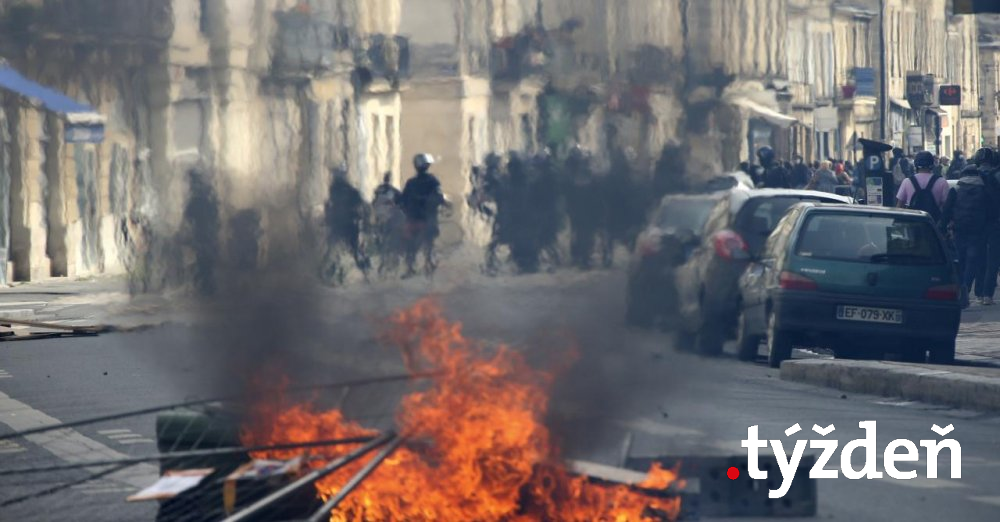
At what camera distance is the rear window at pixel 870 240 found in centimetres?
1538

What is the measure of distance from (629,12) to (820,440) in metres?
3.85

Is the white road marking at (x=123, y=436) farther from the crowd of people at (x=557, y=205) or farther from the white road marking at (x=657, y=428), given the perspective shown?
the crowd of people at (x=557, y=205)

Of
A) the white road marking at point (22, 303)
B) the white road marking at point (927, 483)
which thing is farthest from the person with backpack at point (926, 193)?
the white road marking at point (927, 483)

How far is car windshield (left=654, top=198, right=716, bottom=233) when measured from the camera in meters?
8.54

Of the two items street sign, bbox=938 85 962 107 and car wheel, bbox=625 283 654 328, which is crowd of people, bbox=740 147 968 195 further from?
street sign, bbox=938 85 962 107

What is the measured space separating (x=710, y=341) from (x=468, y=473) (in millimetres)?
6142

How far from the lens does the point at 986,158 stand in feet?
70.2

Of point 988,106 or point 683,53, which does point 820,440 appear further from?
point 988,106

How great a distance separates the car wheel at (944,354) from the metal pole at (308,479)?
9591 mm

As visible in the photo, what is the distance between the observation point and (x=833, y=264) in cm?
1532

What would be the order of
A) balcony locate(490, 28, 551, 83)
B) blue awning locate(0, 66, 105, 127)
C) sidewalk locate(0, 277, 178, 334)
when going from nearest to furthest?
1. balcony locate(490, 28, 551, 83)
2. blue awning locate(0, 66, 105, 127)
3. sidewalk locate(0, 277, 178, 334)

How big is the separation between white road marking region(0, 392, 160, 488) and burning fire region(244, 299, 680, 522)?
7.38 ft

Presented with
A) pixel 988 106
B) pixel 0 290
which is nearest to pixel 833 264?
pixel 0 290

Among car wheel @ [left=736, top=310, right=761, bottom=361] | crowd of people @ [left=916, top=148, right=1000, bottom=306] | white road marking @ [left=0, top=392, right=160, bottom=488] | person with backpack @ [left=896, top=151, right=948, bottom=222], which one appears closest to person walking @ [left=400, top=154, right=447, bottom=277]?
white road marking @ [left=0, top=392, right=160, bottom=488]
